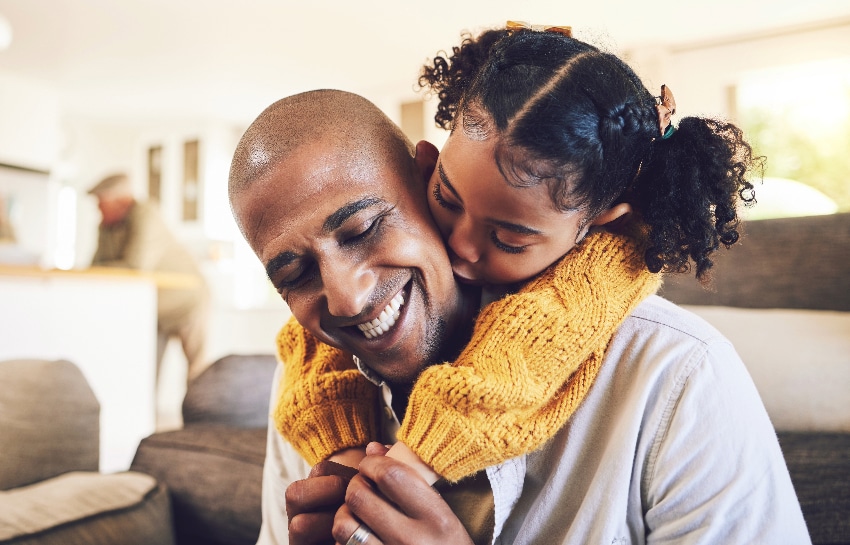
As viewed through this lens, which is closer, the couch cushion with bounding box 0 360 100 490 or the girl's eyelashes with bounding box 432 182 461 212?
the girl's eyelashes with bounding box 432 182 461 212

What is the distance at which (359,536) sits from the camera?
2.69 feet

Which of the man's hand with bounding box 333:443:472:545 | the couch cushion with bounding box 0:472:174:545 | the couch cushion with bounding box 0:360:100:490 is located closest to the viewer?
the man's hand with bounding box 333:443:472:545

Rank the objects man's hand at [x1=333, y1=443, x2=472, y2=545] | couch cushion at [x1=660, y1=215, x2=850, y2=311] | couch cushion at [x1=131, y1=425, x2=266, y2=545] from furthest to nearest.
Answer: couch cushion at [x1=660, y1=215, x2=850, y2=311], couch cushion at [x1=131, y1=425, x2=266, y2=545], man's hand at [x1=333, y1=443, x2=472, y2=545]

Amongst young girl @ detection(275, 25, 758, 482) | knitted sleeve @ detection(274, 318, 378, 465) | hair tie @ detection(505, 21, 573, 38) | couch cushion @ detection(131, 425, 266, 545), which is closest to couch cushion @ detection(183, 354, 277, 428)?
couch cushion @ detection(131, 425, 266, 545)

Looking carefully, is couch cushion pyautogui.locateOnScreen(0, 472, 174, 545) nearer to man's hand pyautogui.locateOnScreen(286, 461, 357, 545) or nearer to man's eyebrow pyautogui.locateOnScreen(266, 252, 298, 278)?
man's hand pyautogui.locateOnScreen(286, 461, 357, 545)

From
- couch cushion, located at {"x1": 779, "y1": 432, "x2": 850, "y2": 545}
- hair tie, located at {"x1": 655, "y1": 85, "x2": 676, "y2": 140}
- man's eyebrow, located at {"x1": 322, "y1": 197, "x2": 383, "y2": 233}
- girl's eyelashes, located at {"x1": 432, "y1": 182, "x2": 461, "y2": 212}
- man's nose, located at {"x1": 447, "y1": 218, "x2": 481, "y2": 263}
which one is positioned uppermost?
hair tie, located at {"x1": 655, "y1": 85, "x2": 676, "y2": 140}

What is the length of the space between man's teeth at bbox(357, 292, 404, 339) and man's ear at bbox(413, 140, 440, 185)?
23cm

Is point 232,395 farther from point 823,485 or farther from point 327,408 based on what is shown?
point 823,485

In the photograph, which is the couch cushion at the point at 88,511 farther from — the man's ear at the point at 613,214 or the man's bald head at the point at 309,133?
the man's ear at the point at 613,214

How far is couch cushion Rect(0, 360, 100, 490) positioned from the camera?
56.8 inches

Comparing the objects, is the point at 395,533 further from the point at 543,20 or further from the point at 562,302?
the point at 543,20

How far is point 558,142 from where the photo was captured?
0.87 meters

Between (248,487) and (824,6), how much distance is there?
5188 mm

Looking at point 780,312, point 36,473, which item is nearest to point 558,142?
point 780,312
